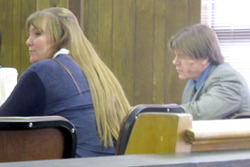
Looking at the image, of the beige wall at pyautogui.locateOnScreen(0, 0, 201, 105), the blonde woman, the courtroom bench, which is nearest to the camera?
the courtroom bench

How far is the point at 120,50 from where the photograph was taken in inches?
135

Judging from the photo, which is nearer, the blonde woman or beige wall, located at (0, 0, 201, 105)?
the blonde woman

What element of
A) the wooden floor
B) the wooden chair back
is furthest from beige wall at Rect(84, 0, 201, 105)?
the wooden floor

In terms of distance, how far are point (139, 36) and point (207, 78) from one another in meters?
1.41

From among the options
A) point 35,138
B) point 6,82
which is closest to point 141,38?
point 6,82

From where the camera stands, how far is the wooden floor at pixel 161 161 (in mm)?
377

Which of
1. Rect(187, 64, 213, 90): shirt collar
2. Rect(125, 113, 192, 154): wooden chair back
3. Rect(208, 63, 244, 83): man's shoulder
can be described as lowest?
Rect(187, 64, 213, 90): shirt collar

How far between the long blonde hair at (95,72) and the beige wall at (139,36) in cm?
164

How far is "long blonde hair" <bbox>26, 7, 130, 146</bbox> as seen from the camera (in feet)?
4.71

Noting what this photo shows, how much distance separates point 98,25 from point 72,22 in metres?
1.73

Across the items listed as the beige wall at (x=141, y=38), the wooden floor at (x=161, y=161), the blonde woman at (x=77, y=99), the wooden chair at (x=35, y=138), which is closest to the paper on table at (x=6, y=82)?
the blonde woman at (x=77, y=99)

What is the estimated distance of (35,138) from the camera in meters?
0.99

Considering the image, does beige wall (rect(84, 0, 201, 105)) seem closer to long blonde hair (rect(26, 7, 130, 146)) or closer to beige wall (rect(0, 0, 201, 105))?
beige wall (rect(0, 0, 201, 105))

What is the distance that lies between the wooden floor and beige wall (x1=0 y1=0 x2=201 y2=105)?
115 inches
